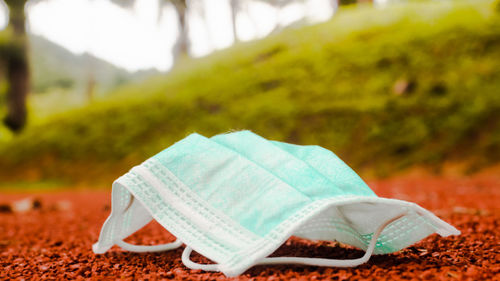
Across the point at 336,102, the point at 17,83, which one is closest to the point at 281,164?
the point at 336,102

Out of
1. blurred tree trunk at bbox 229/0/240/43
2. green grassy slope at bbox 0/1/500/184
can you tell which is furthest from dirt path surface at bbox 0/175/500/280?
blurred tree trunk at bbox 229/0/240/43

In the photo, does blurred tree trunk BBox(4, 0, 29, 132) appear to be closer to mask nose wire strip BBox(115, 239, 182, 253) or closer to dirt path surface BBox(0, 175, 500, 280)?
dirt path surface BBox(0, 175, 500, 280)

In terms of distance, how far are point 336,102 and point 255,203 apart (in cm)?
710

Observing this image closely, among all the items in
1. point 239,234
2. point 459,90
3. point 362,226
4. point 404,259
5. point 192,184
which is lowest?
point 459,90

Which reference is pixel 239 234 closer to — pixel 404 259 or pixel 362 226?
pixel 362 226

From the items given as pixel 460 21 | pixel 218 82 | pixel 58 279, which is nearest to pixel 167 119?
pixel 218 82

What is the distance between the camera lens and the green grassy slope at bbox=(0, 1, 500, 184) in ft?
22.4

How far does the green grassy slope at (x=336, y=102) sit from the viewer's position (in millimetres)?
6812

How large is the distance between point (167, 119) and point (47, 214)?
5.43 meters

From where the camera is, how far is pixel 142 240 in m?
2.35

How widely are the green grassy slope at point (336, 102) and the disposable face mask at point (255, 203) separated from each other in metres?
5.12

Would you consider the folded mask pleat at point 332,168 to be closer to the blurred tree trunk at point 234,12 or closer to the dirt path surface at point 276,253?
the dirt path surface at point 276,253

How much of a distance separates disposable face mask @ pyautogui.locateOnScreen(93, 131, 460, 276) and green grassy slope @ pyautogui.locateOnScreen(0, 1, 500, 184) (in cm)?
512

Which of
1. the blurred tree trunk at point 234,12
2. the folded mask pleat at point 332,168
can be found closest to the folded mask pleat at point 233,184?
the folded mask pleat at point 332,168
